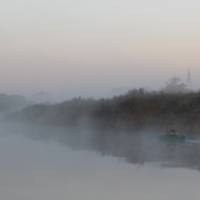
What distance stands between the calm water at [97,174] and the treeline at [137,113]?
28.7ft

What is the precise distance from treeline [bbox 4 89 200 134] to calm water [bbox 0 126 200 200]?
8736 mm

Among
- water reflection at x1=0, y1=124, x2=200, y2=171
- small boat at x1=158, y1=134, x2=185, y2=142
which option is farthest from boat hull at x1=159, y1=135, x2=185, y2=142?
water reflection at x1=0, y1=124, x2=200, y2=171

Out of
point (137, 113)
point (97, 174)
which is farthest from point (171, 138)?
point (97, 174)

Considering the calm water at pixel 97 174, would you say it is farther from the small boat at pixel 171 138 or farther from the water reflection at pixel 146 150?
the small boat at pixel 171 138

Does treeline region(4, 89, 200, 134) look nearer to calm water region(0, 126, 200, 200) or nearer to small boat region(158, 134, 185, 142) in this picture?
small boat region(158, 134, 185, 142)

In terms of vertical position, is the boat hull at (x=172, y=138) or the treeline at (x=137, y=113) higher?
the treeline at (x=137, y=113)

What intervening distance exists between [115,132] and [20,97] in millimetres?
55858

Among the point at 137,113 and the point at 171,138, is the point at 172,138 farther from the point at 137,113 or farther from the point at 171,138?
the point at 137,113

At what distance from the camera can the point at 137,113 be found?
36219 millimetres

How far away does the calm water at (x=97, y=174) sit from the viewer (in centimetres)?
1227

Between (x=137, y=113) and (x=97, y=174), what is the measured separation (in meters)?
20.8

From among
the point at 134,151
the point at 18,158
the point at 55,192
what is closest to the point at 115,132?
the point at 134,151

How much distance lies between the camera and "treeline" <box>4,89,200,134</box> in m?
33.1

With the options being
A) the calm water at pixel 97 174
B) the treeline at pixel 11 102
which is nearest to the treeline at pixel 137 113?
the calm water at pixel 97 174
